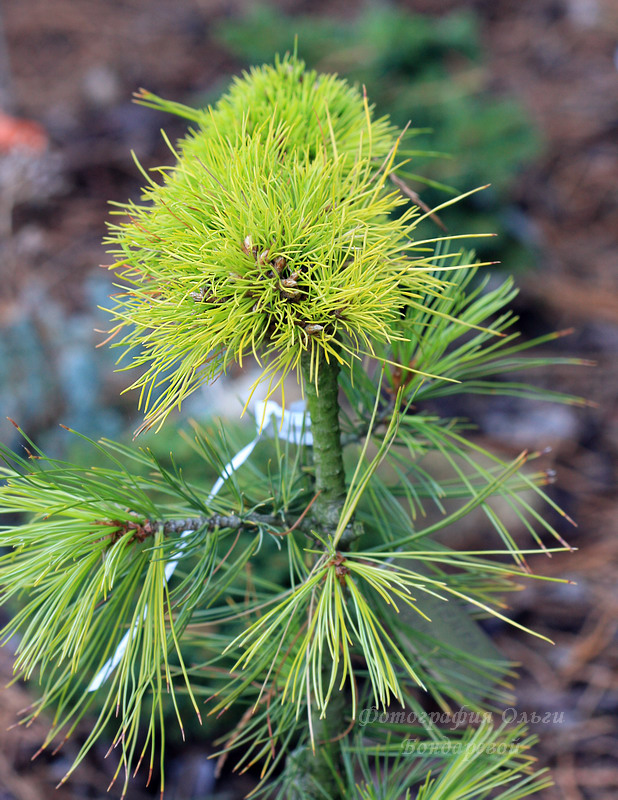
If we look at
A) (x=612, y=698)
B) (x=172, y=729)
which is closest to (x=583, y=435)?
(x=612, y=698)

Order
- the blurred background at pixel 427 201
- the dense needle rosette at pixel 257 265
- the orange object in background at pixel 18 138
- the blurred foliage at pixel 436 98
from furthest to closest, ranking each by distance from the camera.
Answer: the blurred foliage at pixel 436 98, the orange object in background at pixel 18 138, the blurred background at pixel 427 201, the dense needle rosette at pixel 257 265

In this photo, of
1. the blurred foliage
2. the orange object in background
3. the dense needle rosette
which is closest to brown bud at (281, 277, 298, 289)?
the dense needle rosette

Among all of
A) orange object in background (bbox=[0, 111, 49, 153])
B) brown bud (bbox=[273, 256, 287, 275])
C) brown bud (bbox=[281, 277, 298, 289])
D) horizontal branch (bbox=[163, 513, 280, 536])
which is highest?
orange object in background (bbox=[0, 111, 49, 153])

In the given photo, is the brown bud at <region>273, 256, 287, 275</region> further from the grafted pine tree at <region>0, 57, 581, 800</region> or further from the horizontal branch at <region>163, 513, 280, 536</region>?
the horizontal branch at <region>163, 513, 280, 536</region>

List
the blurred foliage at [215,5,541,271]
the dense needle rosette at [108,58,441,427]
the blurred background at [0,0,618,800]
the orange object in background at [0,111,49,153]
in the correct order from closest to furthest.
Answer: the dense needle rosette at [108,58,441,427] → the blurred background at [0,0,618,800] → the orange object in background at [0,111,49,153] → the blurred foliage at [215,5,541,271]

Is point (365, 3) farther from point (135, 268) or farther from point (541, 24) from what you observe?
point (135, 268)

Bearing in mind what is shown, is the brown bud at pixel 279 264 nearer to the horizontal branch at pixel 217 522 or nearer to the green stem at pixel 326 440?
the green stem at pixel 326 440

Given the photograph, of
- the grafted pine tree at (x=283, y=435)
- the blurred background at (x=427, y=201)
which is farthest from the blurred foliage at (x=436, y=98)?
the grafted pine tree at (x=283, y=435)

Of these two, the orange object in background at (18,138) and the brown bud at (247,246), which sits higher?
the orange object in background at (18,138)
